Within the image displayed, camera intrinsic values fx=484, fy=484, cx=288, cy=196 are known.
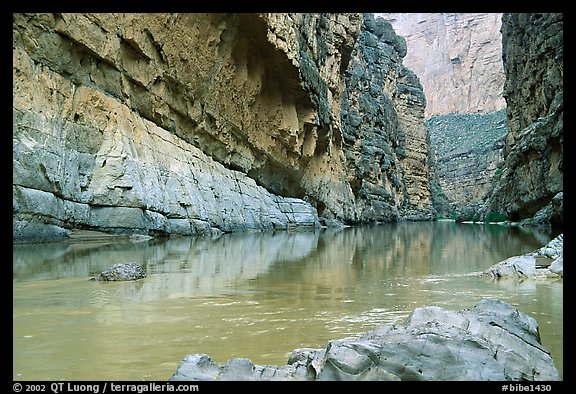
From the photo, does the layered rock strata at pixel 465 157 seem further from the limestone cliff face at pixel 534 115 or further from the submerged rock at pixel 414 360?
the submerged rock at pixel 414 360

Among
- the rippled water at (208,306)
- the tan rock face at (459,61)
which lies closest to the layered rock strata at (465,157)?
the tan rock face at (459,61)

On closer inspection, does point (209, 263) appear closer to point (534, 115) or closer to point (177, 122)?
point (177, 122)

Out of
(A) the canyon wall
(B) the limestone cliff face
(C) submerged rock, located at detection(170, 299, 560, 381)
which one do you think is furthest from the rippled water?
(A) the canyon wall

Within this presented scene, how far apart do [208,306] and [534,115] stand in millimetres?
32120

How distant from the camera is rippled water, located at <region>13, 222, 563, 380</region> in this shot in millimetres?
3129

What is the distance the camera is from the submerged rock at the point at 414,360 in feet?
7.58

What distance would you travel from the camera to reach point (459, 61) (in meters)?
131

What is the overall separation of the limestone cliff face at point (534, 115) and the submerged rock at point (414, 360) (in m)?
19.7

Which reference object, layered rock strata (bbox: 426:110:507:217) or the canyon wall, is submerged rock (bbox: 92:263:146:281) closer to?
layered rock strata (bbox: 426:110:507:217)

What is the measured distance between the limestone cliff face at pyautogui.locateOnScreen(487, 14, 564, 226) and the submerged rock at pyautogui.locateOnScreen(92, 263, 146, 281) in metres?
18.5

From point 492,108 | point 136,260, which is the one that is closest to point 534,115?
point 136,260
